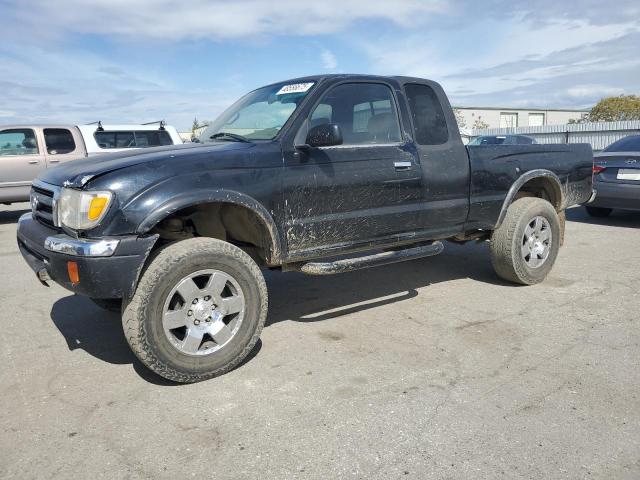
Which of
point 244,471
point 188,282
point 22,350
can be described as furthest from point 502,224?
point 22,350

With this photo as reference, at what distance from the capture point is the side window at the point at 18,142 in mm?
10633

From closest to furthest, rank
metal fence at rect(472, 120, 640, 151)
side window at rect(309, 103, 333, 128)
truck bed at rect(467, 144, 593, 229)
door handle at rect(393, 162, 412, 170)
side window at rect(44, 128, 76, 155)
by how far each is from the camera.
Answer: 1. side window at rect(309, 103, 333, 128)
2. door handle at rect(393, 162, 412, 170)
3. truck bed at rect(467, 144, 593, 229)
4. side window at rect(44, 128, 76, 155)
5. metal fence at rect(472, 120, 640, 151)

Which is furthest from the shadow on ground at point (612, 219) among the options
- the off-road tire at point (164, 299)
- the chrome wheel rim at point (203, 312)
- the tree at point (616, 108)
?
the tree at point (616, 108)

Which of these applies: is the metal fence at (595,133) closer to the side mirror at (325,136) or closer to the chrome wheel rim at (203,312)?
the side mirror at (325,136)

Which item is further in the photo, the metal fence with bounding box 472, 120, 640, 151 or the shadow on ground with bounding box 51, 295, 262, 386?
the metal fence with bounding box 472, 120, 640, 151

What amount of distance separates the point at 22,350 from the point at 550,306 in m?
4.27

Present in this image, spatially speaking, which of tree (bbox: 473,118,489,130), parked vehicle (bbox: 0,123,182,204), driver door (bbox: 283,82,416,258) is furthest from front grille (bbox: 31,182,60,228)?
tree (bbox: 473,118,489,130)

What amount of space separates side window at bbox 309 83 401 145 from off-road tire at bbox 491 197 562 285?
5.17 ft

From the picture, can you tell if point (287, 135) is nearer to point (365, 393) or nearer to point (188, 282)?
point (188, 282)

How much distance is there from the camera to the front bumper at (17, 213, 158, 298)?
3.04 m

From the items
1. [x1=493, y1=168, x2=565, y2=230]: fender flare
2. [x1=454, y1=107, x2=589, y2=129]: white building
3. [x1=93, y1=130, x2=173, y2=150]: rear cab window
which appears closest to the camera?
[x1=493, y1=168, x2=565, y2=230]: fender flare

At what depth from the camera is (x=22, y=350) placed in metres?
3.94

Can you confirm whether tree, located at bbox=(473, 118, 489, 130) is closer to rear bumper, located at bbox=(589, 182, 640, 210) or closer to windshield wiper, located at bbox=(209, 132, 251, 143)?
rear bumper, located at bbox=(589, 182, 640, 210)

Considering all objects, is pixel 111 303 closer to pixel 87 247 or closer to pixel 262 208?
pixel 87 247
